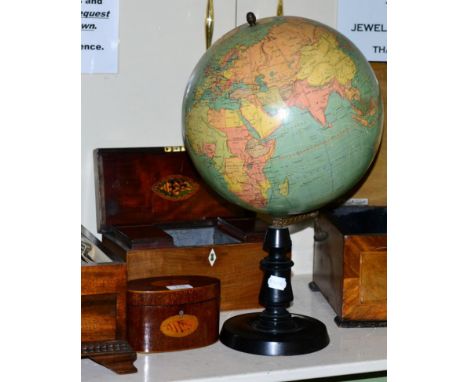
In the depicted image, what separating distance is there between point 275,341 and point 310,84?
56 centimetres

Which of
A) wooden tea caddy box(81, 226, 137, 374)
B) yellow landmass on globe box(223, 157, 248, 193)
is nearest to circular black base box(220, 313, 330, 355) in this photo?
wooden tea caddy box(81, 226, 137, 374)

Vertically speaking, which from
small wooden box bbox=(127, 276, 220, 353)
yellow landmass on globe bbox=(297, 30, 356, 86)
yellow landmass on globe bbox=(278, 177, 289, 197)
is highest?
yellow landmass on globe bbox=(297, 30, 356, 86)

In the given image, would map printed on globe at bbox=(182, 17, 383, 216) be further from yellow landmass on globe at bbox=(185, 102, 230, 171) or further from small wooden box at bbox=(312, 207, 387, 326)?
small wooden box at bbox=(312, 207, 387, 326)

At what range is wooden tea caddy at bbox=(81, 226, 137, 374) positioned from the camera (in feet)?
5.53

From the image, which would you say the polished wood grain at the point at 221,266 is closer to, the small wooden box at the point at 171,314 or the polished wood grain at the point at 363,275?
the small wooden box at the point at 171,314

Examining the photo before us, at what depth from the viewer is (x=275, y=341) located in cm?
180

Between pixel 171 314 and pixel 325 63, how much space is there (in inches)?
24.2

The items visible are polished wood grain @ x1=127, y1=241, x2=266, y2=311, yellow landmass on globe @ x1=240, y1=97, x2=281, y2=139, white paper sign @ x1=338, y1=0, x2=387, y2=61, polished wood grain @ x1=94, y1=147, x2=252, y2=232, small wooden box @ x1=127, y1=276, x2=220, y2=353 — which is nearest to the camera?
yellow landmass on globe @ x1=240, y1=97, x2=281, y2=139

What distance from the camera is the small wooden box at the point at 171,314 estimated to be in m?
1.77

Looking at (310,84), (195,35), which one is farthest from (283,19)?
(195,35)

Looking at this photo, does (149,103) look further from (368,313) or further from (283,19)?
(368,313)

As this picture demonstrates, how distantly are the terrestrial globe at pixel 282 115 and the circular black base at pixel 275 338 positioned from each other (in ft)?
0.89

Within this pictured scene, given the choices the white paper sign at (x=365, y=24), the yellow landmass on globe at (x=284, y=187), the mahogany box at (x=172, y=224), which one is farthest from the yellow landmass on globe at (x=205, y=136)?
the white paper sign at (x=365, y=24)

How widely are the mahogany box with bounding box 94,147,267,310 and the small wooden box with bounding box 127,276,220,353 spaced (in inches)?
5.2
